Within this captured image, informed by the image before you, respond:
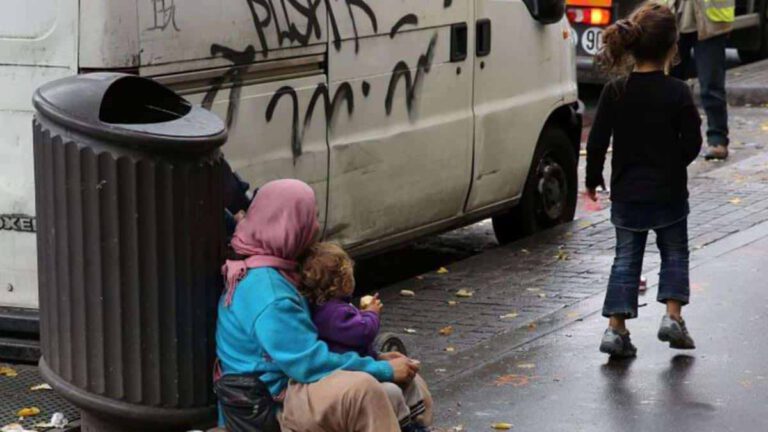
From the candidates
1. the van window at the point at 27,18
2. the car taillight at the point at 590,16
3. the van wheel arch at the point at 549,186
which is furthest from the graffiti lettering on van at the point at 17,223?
the car taillight at the point at 590,16

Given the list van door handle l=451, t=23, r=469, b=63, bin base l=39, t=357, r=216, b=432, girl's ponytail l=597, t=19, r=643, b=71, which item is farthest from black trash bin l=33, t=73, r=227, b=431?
van door handle l=451, t=23, r=469, b=63

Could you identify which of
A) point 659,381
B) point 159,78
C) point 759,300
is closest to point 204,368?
point 159,78

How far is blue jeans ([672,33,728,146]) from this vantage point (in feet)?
38.3

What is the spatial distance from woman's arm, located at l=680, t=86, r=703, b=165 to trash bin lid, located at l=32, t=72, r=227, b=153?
218 centimetres

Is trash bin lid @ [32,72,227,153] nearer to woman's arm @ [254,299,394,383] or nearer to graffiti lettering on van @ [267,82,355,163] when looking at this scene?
woman's arm @ [254,299,394,383]

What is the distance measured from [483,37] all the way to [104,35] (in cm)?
299

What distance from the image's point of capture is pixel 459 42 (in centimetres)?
812

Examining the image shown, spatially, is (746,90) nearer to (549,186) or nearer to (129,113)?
(549,186)

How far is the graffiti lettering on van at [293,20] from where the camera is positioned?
21.7 ft

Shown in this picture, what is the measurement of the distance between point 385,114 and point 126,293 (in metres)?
3.05

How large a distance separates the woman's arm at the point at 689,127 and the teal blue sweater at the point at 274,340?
2.07 metres

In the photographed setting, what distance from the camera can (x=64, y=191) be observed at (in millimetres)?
4777

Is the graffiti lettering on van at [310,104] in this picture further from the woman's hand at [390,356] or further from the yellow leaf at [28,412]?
the woman's hand at [390,356]

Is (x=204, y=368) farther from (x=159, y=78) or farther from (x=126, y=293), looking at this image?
(x=159, y=78)
